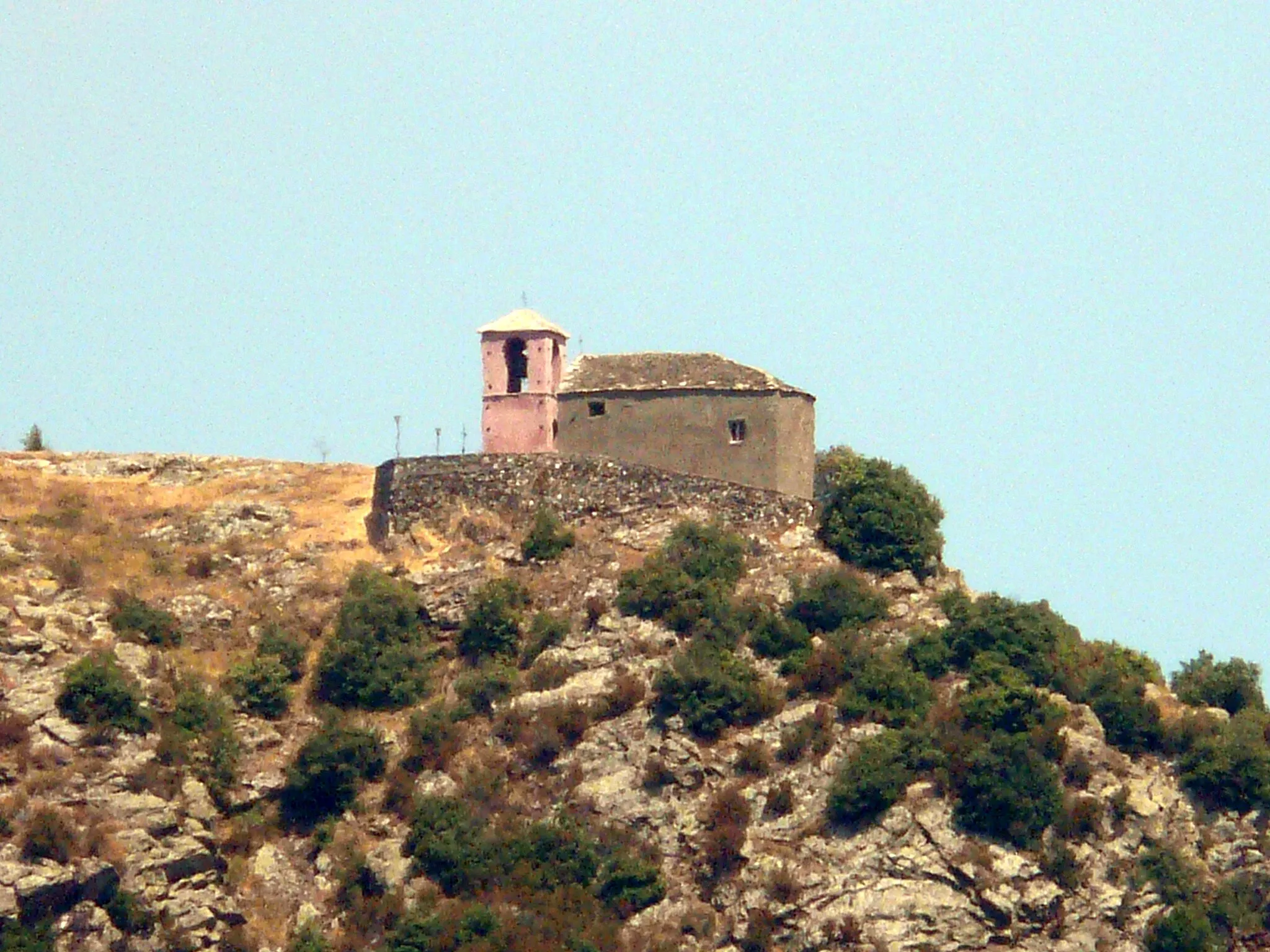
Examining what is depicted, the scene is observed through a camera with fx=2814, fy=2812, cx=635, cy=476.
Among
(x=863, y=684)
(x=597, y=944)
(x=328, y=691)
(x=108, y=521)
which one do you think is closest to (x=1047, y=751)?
(x=863, y=684)

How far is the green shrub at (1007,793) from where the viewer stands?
6925cm

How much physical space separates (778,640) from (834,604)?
6.44 ft

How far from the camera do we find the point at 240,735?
74.4 meters

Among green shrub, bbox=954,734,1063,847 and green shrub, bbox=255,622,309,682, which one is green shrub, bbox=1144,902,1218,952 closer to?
green shrub, bbox=954,734,1063,847

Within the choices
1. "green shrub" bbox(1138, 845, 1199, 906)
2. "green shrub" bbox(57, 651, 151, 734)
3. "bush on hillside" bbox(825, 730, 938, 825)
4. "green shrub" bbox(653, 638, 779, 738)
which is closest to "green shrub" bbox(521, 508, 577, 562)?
"green shrub" bbox(653, 638, 779, 738)

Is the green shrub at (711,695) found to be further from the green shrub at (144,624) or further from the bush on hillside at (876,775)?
the green shrub at (144,624)

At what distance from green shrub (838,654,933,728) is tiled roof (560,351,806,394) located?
462 inches

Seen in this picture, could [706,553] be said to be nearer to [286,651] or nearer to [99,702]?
[286,651]

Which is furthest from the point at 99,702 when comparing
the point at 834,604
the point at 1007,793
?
the point at 1007,793

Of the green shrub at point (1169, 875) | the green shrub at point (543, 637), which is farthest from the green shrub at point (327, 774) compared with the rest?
the green shrub at point (1169, 875)

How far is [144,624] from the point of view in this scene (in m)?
77.0

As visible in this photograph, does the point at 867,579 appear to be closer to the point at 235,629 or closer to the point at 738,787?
the point at 738,787

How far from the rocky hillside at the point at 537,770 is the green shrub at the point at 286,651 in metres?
0.13

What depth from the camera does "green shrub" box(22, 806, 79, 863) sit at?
6756 cm
